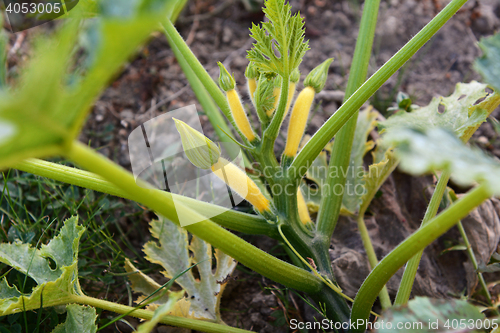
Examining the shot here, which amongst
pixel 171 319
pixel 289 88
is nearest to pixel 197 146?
pixel 289 88

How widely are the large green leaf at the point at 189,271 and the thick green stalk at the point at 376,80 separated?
0.57 meters

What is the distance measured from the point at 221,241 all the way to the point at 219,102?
54 centimetres

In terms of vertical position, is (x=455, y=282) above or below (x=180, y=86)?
below

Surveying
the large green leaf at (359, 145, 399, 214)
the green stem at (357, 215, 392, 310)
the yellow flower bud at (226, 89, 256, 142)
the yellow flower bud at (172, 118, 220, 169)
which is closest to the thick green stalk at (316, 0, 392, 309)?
the green stem at (357, 215, 392, 310)

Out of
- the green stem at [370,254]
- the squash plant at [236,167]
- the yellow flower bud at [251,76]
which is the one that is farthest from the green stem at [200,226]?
the yellow flower bud at [251,76]

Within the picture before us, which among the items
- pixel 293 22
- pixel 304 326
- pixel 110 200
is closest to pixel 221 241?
pixel 293 22

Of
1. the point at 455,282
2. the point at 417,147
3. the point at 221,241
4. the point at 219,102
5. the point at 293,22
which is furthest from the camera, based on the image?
the point at 455,282

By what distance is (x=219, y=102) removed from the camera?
126 centimetres

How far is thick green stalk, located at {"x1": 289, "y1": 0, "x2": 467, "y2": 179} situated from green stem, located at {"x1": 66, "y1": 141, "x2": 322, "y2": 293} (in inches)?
13.3

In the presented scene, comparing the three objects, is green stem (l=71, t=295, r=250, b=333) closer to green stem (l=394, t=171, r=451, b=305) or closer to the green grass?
the green grass

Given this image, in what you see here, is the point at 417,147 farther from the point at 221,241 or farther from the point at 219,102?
the point at 219,102

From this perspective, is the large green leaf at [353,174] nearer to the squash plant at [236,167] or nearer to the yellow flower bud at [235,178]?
the squash plant at [236,167]

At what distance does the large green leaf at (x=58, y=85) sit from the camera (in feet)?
1.60

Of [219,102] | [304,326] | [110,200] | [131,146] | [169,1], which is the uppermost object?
[169,1]
